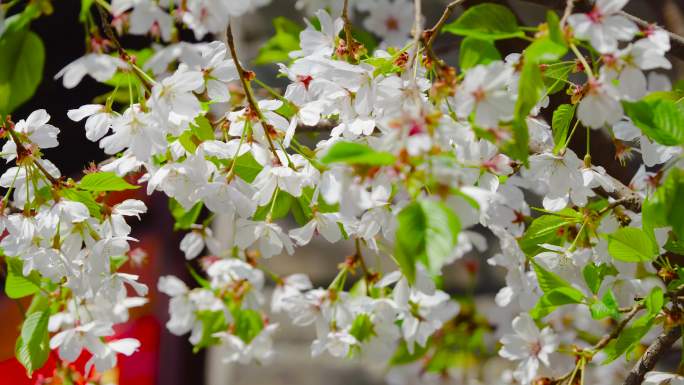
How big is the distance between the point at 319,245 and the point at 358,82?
4.07 feet

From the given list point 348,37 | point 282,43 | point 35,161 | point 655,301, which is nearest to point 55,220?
point 35,161

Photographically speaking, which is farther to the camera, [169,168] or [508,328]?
[508,328]

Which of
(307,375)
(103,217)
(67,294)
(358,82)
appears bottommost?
(307,375)

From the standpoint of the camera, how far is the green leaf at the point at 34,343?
812 millimetres

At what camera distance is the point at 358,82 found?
64 cm

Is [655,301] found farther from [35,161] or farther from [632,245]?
[35,161]

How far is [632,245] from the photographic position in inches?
26.1

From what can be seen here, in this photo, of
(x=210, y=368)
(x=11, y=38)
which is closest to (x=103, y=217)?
(x=11, y=38)

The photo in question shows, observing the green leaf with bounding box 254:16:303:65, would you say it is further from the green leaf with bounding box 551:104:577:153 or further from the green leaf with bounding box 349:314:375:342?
the green leaf with bounding box 551:104:577:153

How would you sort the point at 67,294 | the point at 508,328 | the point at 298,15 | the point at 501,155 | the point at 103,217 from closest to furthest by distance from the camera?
the point at 501,155, the point at 103,217, the point at 67,294, the point at 508,328, the point at 298,15

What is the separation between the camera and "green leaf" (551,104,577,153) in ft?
2.18

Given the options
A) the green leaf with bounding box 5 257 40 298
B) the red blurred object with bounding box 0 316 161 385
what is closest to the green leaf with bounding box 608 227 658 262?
the green leaf with bounding box 5 257 40 298

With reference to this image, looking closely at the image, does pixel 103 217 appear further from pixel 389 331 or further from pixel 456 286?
pixel 456 286

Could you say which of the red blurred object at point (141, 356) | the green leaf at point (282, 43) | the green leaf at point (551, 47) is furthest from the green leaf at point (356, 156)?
the red blurred object at point (141, 356)
